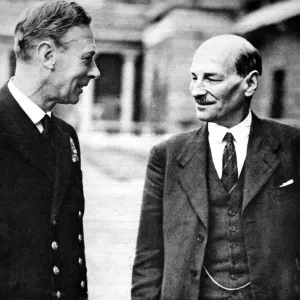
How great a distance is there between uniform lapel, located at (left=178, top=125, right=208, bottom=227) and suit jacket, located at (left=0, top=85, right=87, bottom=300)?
510 mm

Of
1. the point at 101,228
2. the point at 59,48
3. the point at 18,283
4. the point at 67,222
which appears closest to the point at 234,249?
the point at 67,222

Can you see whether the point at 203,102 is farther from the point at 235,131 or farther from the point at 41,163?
the point at 41,163

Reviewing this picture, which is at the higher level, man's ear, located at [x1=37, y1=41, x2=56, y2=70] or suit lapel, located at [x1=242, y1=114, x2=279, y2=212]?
man's ear, located at [x1=37, y1=41, x2=56, y2=70]

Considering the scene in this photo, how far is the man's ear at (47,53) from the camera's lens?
232cm

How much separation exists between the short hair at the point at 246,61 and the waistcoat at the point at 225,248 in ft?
1.67

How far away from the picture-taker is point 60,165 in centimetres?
239

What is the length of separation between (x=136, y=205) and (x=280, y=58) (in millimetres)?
8874

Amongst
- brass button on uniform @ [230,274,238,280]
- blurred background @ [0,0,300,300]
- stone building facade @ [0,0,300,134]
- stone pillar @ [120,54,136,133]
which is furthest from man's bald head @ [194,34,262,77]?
stone pillar @ [120,54,136,133]

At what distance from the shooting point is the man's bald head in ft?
8.33

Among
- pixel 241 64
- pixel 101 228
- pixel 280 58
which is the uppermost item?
pixel 280 58

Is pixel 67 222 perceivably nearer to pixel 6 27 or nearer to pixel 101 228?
pixel 101 228

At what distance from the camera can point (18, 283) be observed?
2.22m

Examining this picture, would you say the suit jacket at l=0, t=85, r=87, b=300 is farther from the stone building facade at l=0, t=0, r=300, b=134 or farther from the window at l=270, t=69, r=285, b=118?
the window at l=270, t=69, r=285, b=118

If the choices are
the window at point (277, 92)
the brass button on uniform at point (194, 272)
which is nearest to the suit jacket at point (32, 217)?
the brass button on uniform at point (194, 272)
